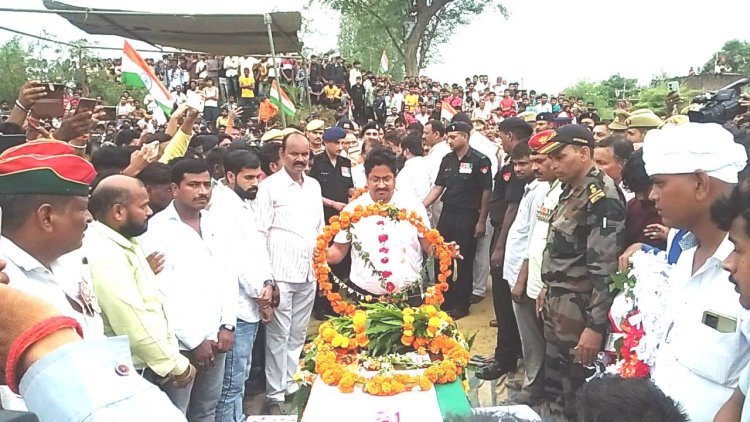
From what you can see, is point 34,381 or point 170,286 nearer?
point 34,381

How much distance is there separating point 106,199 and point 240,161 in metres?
1.93

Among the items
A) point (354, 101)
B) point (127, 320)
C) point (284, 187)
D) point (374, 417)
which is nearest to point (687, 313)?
point (374, 417)

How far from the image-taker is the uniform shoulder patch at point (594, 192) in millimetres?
3645

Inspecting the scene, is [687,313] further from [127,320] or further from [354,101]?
[354,101]

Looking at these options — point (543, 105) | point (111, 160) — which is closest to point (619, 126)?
point (111, 160)

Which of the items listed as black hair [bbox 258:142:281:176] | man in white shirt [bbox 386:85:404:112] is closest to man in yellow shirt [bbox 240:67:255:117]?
man in white shirt [bbox 386:85:404:112]

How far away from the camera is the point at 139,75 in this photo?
274 inches

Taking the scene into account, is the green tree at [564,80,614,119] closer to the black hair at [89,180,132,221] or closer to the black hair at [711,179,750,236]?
the black hair at [711,179,750,236]

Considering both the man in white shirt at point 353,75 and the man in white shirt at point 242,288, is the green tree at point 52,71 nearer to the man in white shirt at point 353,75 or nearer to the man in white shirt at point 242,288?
the man in white shirt at point 353,75

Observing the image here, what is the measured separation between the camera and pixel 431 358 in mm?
3428

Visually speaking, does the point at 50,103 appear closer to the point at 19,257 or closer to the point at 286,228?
the point at 286,228

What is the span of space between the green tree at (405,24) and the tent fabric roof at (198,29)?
61.8 ft

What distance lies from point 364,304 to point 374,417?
0.99 m

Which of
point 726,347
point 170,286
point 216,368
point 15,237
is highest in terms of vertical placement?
point 15,237
